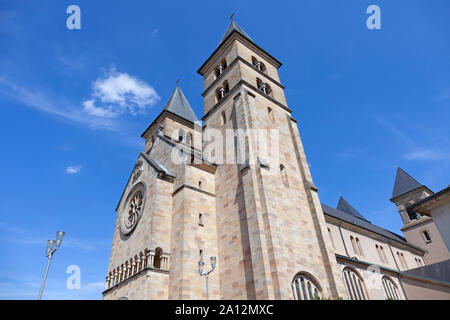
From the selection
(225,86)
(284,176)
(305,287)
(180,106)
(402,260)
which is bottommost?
(305,287)

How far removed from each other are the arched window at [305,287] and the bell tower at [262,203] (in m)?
0.18

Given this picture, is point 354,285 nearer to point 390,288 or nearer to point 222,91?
point 390,288

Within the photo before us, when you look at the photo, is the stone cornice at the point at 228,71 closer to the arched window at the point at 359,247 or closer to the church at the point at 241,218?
the church at the point at 241,218

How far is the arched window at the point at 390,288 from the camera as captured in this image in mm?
22842

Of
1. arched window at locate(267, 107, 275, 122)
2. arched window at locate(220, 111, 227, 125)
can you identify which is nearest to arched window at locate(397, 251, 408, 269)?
arched window at locate(267, 107, 275, 122)

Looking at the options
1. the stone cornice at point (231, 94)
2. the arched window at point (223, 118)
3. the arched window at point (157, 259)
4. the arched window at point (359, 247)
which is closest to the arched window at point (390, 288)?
the arched window at point (359, 247)

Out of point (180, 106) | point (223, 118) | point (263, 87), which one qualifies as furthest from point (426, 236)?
point (180, 106)

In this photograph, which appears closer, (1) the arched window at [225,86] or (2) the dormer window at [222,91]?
(2) the dormer window at [222,91]

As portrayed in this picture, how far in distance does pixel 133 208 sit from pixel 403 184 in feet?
158

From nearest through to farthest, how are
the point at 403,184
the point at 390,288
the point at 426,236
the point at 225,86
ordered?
1. the point at 390,288
2. the point at 225,86
3. the point at 426,236
4. the point at 403,184

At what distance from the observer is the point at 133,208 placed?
22.7 m

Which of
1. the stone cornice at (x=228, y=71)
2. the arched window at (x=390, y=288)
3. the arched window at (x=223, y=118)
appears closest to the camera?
the arched window at (x=390, y=288)
